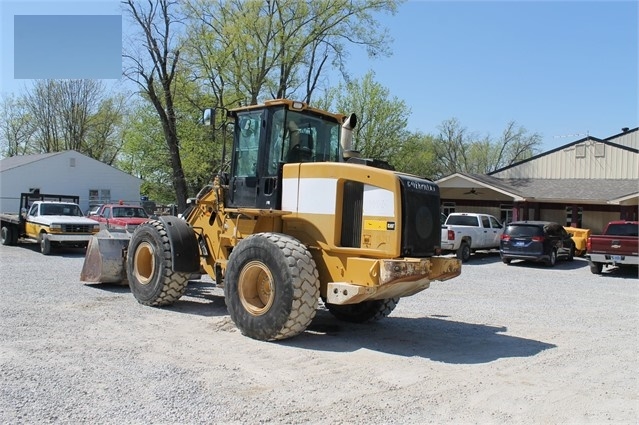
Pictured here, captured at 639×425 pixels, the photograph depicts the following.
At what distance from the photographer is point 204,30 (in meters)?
32.8

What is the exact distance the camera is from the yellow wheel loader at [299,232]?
7.31 m

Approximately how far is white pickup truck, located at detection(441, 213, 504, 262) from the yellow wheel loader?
13848mm

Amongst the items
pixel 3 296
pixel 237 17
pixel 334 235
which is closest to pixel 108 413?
pixel 334 235

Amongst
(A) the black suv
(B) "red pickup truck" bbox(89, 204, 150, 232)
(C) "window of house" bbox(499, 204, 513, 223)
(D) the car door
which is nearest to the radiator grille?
(B) "red pickup truck" bbox(89, 204, 150, 232)

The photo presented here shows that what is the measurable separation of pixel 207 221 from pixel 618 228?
1488 centimetres

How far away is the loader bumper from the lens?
704cm

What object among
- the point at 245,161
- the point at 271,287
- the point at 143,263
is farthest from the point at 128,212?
the point at 271,287

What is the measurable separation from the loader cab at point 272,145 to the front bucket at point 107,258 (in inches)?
141

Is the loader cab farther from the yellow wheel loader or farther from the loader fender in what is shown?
the loader fender

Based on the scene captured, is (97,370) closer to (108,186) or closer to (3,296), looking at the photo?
(3,296)

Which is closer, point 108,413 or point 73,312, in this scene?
point 108,413

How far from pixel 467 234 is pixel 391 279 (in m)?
16.9

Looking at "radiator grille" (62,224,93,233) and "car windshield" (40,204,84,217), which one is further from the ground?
"car windshield" (40,204,84,217)

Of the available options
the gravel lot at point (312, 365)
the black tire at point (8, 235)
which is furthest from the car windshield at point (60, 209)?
the gravel lot at point (312, 365)
